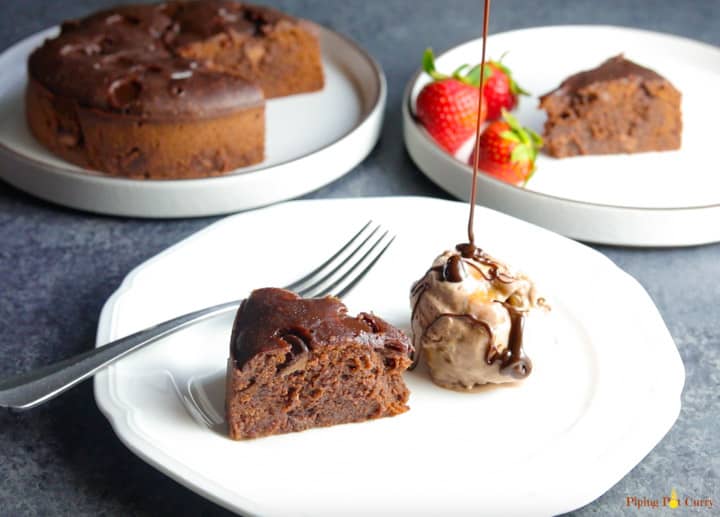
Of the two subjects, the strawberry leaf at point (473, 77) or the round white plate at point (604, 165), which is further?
the strawberry leaf at point (473, 77)

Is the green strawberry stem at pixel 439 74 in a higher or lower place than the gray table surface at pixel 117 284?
higher

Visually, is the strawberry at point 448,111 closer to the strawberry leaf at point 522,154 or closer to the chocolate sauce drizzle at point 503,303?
the strawberry leaf at point 522,154

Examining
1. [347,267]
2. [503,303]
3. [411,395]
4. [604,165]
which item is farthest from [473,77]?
[411,395]

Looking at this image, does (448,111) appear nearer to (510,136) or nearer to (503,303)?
(510,136)

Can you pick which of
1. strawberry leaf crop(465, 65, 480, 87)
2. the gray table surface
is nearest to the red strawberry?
strawberry leaf crop(465, 65, 480, 87)

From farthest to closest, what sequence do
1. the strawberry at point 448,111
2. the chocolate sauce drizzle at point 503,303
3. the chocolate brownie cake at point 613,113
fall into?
the chocolate brownie cake at point 613,113, the strawberry at point 448,111, the chocolate sauce drizzle at point 503,303

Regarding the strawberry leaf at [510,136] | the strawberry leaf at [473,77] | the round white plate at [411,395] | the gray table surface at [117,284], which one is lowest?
the gray table surface at [117,284]

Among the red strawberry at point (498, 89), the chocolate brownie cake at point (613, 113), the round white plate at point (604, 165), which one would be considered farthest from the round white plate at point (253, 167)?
the chocolate brownie cake at point (613, 113)
